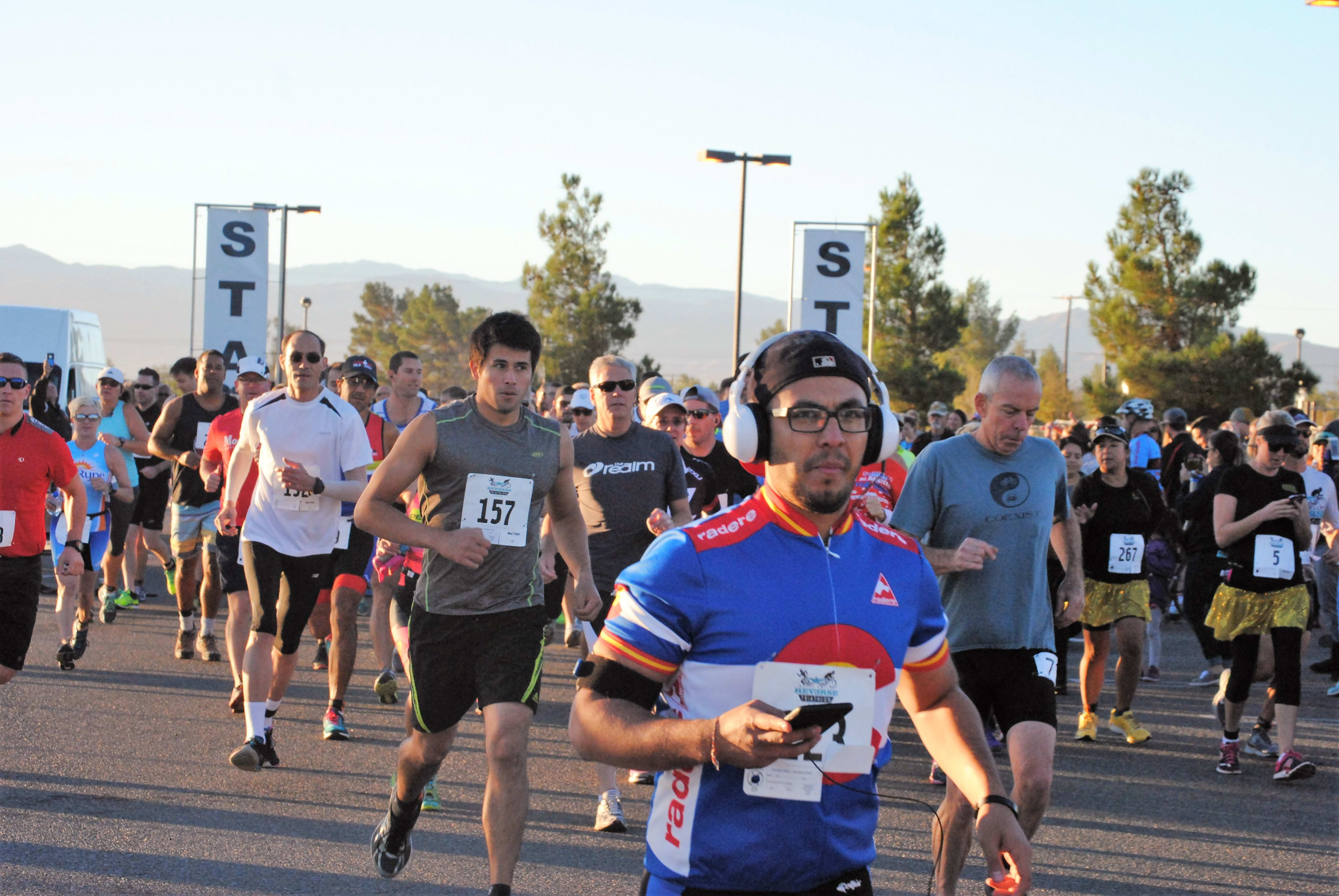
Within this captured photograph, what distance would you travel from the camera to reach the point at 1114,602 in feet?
28.8

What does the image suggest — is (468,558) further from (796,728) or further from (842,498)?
(796,728)

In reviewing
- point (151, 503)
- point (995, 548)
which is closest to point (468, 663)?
point (995, 548)

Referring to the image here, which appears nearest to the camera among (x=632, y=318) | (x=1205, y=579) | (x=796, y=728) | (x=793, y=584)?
(x=796, y=728)

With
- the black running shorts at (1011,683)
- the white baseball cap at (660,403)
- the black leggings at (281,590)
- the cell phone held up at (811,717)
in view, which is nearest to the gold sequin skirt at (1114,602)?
the white baseball cap at (660,403)

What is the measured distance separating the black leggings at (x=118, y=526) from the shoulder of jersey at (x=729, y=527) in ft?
34.9

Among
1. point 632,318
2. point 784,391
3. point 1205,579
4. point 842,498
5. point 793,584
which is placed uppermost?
point 632,318

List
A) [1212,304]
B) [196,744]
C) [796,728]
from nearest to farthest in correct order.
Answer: [796,728] < [196,744] < [1212,304]

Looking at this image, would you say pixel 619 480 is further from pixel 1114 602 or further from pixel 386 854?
pixel 1114 602

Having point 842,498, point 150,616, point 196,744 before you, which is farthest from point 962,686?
point 150,616

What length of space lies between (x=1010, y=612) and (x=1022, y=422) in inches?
28.4

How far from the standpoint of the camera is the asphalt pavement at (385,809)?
5594 millimetres

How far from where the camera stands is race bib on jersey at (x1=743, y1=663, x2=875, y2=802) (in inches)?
93.0

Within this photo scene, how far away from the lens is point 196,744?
7801mm

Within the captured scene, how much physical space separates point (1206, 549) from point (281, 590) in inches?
255
